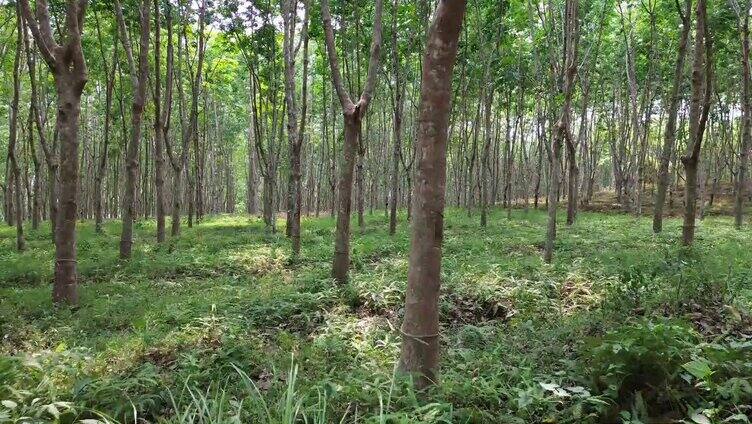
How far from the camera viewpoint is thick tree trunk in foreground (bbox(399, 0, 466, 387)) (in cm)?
334

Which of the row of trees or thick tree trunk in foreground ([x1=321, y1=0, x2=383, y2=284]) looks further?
thick tree trunk in foreground ([x1=321, y1=0, x2=383, y2=284])

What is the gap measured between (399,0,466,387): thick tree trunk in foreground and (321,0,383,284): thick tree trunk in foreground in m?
4.06

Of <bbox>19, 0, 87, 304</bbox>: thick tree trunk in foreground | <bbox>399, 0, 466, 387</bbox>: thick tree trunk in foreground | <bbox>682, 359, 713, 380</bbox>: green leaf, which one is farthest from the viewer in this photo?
<bbox>19, 0, 87, 304</bbox>: thick tree trunk in foreground

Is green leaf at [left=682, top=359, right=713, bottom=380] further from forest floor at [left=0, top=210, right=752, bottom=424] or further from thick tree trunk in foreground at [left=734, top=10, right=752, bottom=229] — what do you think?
thick tree trunk in foreground at [left=734, top=10, right=752, bottom=229]

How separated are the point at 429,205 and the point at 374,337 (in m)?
2.51

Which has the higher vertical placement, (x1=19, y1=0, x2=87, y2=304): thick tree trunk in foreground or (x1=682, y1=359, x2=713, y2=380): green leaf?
(x1=19, y1=0, x2=87, y2=304): thick tree trunk in foreground

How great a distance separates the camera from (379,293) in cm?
687

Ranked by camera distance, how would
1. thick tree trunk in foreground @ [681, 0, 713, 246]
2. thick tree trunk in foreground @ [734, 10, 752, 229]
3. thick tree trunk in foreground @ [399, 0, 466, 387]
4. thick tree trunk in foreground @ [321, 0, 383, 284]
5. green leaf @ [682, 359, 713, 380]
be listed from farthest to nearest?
thick tree trunk in foreground @ [734, 10, 752, 229] → thick tree trunk in foreground @ [681, 0, 713, 246] → thick tree trunk in foreground @ [321, 0, 383, 284] → thick tree trunk in foreground @ [399, 0, 466, 387] → green leaf @ [682, 359, 713, 380]

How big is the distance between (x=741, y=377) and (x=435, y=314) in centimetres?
194

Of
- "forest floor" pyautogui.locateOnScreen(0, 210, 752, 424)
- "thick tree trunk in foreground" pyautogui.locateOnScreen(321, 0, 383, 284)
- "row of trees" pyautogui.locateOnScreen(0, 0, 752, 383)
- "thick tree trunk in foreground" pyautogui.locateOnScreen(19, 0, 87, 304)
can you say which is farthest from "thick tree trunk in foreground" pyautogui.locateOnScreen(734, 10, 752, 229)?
"thick tree trunk in foreground" pyautogui.locateOnScreen(19, 0, 87, 304)

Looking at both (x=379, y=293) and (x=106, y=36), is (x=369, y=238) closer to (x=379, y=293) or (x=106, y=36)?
(x=379, y=293)

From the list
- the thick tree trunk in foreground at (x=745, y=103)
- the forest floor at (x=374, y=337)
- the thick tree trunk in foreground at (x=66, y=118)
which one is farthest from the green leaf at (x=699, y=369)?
the thick tree trunk in foreground at (x=745, y=103)

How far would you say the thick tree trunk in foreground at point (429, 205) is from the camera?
334 centimetres

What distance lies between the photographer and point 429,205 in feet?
11.0
